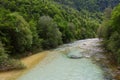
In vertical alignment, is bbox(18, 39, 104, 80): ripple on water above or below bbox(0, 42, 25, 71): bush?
below

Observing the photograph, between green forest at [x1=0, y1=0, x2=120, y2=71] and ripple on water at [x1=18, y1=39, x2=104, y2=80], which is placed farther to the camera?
green forest at [x1=0, y1=0, x2=120, y2=71]

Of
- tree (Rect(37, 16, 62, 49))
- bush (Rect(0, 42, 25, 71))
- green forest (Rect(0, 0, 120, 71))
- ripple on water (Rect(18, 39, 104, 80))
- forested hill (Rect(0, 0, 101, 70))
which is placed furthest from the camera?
tree (Rect(37, 16, 62, 49))

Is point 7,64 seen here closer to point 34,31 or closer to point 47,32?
point 34,31

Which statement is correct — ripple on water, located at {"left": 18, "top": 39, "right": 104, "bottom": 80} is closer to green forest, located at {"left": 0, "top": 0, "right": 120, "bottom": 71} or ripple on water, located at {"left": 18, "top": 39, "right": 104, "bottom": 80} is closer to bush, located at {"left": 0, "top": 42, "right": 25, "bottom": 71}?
bush, located at {"left": 0, "top": 42, "right": 25, "bottom": 71}

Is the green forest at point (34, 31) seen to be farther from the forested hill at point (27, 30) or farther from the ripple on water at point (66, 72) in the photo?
the ripple on water at point (66, 72)

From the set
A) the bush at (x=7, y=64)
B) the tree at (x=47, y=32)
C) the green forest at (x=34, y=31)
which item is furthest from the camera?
the tree at (x=47, y=32)

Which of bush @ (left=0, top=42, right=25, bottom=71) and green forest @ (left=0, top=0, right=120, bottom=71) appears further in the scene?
green forest @ (left=0, top=0, right=120, bottom=71)

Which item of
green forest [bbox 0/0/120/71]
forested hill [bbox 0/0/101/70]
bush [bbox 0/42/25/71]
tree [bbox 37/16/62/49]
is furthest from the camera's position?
tree [bbox 37/16/62/49]

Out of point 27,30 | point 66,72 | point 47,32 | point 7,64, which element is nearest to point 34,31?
point 47,32

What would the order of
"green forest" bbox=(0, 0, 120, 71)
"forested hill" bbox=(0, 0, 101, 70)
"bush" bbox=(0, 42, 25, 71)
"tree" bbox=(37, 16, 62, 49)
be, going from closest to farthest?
1. "bush" bbox=(0, 42, 25, 71)
2. "green forest" bbox=(0, 0, 120, 71)
3. "forested hill" bbox=(0, 0, 101, 70)
4. "tree" bbox=(37, 16, 62, 49)

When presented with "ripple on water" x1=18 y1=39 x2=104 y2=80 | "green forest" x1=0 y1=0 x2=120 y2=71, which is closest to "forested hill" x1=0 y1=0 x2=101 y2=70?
"green forest" x1=0 y1=0 x2=120 y2=71

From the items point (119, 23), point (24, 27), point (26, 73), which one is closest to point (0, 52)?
point (26, 73)

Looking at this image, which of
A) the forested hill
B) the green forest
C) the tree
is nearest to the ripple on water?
the green forest

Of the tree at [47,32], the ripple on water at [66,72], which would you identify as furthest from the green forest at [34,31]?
the ripple on water at [66,72]
